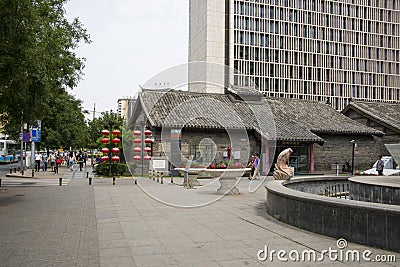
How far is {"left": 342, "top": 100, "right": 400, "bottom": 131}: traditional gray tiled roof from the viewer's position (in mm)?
34438

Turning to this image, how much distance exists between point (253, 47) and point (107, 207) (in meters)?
60.8

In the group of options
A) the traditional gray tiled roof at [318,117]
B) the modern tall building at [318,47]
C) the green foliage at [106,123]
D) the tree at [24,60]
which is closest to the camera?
the tree at [24,60]

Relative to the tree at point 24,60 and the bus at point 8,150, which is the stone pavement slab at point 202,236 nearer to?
the tree at point 24,60

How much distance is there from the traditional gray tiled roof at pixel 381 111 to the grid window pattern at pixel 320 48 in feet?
101

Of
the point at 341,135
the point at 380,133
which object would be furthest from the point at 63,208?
the point at 380,133

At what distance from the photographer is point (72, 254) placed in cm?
652

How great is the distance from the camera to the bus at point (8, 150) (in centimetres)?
4694

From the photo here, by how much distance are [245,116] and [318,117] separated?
26.4 feet

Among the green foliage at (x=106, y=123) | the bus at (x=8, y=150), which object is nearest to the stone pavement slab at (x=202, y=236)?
the green foliage at (x=106, y=123)

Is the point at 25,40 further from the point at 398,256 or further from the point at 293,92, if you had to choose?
the point at 293,92

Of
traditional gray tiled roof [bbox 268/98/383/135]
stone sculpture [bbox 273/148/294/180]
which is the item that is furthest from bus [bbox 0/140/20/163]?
stone sculpture [bbox 273/148/294/180]

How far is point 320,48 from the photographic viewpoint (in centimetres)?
7350

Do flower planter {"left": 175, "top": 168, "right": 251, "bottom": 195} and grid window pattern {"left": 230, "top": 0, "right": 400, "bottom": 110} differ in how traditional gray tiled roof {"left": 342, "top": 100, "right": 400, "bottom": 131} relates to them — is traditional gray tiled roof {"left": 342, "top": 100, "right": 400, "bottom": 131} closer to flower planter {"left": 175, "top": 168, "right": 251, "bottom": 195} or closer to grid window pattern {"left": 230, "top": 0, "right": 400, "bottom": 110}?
flower planter {"left": 175, "top": 168, "right": 251, "bottom": 195}

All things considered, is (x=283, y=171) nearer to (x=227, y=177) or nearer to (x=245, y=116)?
(x=227, y=177)
